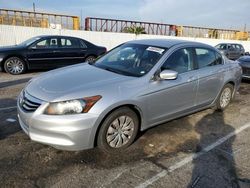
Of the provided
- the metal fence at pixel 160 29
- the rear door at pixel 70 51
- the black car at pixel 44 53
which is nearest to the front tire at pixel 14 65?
the black car at pixel 44 53

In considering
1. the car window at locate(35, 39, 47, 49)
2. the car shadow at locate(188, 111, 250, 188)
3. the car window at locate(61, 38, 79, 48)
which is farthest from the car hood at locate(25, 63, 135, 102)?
the car window at locate(61, 38, 79, 48)

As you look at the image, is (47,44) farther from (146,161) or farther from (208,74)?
(146,161)

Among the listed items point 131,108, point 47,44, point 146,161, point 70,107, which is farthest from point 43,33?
point 146,161

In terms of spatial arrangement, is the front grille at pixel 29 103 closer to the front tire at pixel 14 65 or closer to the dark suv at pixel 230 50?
the front tire at pixel 14 65

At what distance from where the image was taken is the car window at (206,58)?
4895 millimetres

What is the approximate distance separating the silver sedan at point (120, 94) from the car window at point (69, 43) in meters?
6.09

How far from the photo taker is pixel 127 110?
3668 millimetres

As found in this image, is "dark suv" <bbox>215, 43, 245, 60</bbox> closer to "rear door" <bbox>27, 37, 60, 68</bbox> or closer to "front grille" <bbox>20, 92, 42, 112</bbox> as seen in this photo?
"rear door" <bbox>27, 37, 60, 68</bbox>

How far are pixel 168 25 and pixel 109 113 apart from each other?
88.3 ft

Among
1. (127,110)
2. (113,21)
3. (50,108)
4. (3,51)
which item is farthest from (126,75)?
(113,21)

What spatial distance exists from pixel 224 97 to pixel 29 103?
13.8 ft

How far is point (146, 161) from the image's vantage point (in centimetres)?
354

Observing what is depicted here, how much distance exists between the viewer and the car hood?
3.32 meters

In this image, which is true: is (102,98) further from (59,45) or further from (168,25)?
(168,25)
